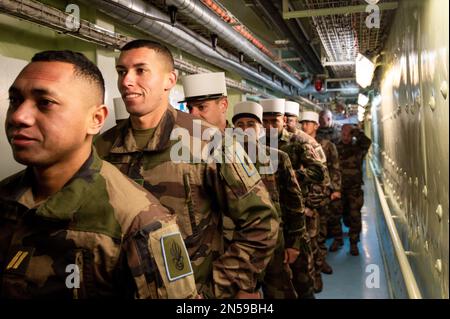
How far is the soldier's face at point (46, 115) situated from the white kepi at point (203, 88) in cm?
146

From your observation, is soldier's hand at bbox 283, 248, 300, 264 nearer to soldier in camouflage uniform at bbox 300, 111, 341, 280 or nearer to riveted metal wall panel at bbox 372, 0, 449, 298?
riveted metal wall panel at bbox 372, 0, 449, 298

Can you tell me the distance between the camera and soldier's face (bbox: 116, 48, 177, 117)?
1779 mm

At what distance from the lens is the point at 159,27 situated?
139 inches

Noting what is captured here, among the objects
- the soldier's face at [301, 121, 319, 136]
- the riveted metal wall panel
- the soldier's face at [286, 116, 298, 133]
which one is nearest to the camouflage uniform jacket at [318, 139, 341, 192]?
the soldier's face at [301, 121, 319, 136]

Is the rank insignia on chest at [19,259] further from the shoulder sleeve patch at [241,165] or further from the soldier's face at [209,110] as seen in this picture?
the soldier's face at [209,110]

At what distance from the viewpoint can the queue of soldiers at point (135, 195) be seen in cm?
112

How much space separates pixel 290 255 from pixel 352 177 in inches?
136

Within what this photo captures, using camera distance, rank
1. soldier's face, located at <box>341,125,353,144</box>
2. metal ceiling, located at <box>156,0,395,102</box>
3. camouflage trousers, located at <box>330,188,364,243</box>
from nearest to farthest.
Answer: metal ceiling, located at <box>156,0,395,102</box>, camouflage trousers, located at <box>330,188,364,243</box>, soldier's face, located at <box>341,125,353,144</box>

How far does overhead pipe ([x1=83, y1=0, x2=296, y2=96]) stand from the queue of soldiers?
2.45 feet

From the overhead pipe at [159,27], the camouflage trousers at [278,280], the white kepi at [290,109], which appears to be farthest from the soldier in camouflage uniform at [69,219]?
the white kepi at [290,109]

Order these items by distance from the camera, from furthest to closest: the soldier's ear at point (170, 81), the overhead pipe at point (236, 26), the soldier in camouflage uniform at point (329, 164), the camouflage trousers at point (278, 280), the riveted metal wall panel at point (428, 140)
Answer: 1. the soldier in camouflage uniform at point (329, 164)
2. the overhead pipe at point (236, 26)
3. the camouflage trousers at point (278, 280)
4. the soldier's ear at point (170, 81)
5. the riveted metal wall panel at point (428, 140)
